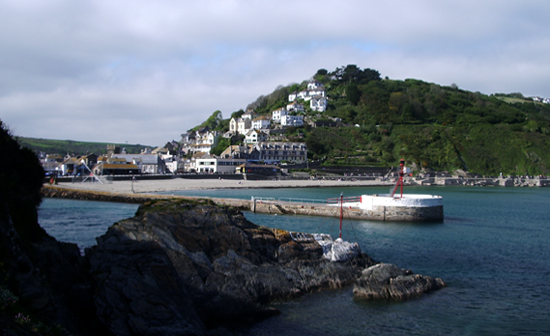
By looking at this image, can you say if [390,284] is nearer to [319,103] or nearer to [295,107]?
[295,107]

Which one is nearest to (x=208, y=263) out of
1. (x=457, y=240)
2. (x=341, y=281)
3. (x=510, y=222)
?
(x=341, y=281)

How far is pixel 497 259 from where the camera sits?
19.2 metres

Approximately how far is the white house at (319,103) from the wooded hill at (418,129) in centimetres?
198

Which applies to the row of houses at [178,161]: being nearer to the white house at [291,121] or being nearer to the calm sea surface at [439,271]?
the white house at [291,121]

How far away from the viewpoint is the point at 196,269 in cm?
1156

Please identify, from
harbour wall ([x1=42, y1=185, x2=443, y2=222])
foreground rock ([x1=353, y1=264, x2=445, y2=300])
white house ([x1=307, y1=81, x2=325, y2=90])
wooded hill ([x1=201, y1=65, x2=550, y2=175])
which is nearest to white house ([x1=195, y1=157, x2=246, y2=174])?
wooded hill ([x1=201, y1=65, x2=550, y2=175])

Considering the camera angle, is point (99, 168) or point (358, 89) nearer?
point (99, 168)

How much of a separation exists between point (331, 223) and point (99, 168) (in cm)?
4536

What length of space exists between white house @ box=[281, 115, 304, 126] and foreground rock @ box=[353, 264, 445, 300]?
88074 mm

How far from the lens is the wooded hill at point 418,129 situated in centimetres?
8856

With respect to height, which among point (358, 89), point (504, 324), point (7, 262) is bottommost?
point (504, 324)

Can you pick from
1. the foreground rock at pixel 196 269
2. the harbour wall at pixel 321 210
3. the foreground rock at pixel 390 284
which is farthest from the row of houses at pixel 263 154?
the foreground rock at pixel 390 284

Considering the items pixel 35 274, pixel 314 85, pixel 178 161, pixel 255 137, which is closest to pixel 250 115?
pixel 255 137

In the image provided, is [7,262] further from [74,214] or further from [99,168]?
[99,168]
